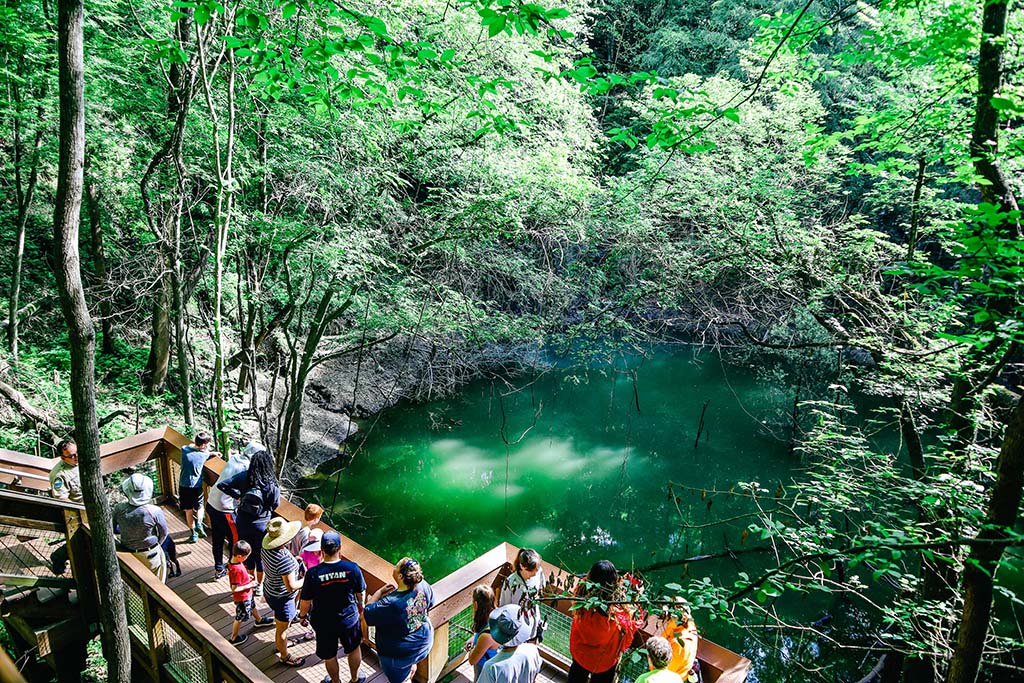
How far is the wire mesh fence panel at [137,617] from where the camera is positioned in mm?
4801

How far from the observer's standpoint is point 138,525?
15.9ft

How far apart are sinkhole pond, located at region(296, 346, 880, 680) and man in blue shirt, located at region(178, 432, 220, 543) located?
4749 millimetres

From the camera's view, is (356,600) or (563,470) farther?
(563,470)

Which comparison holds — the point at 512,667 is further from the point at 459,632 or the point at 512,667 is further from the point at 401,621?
the point at 459,632

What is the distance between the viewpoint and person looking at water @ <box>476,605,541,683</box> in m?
3.26

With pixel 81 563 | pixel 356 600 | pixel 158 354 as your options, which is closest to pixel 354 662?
pixel 356 600

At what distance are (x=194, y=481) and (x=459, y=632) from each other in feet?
10.5

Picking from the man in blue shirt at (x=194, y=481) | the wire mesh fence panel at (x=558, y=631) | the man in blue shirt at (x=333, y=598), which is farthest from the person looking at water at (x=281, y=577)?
the wire mesh fence panel at (x=558, y=631)

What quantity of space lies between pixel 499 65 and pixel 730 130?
4.36 metres

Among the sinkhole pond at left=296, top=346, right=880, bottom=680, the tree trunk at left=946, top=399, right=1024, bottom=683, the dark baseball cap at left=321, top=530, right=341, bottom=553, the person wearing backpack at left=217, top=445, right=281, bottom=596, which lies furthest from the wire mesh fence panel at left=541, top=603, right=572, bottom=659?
the sinkhole pond at left=296, top=346, right=880, bottom=680

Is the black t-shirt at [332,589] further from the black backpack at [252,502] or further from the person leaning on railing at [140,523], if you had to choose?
the person leaning on railing at [140,523]

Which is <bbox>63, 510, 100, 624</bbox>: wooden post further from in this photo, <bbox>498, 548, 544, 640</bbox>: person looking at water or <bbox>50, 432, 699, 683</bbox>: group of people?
<bbox>498, 548, 544, 640</bbox>: person looking at water

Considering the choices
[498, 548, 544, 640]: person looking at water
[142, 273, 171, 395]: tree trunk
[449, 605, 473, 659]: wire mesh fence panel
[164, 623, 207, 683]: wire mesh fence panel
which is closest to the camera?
[498, 548, 544, 640]: person looking at water

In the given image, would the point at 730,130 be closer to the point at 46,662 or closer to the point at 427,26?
the point at 427,26
